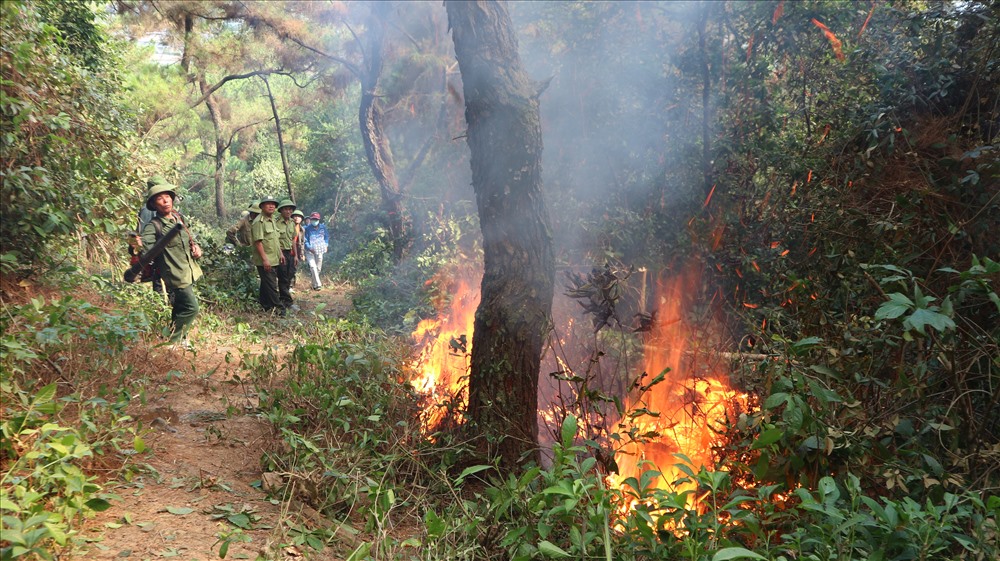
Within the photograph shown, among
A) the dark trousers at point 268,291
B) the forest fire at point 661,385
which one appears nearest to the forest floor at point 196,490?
the forest fire at point 661,385

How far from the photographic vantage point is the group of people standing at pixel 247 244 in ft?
21.9

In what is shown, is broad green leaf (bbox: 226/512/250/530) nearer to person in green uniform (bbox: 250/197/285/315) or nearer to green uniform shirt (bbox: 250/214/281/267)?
person in green uniform (bbox: 250/197/285/315)

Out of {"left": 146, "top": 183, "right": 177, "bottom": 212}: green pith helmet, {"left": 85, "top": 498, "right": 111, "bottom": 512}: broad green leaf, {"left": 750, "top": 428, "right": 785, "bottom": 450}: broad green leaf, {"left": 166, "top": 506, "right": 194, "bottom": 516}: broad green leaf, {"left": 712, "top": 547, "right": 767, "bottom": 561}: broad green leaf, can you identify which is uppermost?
{"left": 146, "top": 183, "right": 177, "bottom": 212}: green pith helmet

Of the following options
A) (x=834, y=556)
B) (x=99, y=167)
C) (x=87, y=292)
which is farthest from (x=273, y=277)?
(x=834, y=556)

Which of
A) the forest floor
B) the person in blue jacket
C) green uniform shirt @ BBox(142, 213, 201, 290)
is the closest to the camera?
the forest floor

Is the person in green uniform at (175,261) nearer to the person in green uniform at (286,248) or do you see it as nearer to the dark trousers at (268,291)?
the dark trousers at (268,291)

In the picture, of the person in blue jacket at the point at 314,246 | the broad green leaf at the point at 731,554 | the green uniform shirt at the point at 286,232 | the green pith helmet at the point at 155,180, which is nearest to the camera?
the broad green leaf at the point at 731,554

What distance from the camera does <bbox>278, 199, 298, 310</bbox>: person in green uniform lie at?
10.3 m

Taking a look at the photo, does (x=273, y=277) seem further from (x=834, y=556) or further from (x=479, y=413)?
(x=834, y=556)

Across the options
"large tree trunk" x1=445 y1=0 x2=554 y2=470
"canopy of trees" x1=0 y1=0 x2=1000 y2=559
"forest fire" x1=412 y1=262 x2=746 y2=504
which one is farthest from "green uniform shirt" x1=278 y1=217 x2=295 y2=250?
"large tree trunk" x1=445 y1=0 x2=554 y2=470

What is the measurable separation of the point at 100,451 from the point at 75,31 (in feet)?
25.1

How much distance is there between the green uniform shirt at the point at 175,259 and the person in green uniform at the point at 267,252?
2.64 metres

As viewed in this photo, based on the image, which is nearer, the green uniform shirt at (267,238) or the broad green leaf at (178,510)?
the broad green leaf at (178,510)

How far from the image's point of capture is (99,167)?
4.52m
